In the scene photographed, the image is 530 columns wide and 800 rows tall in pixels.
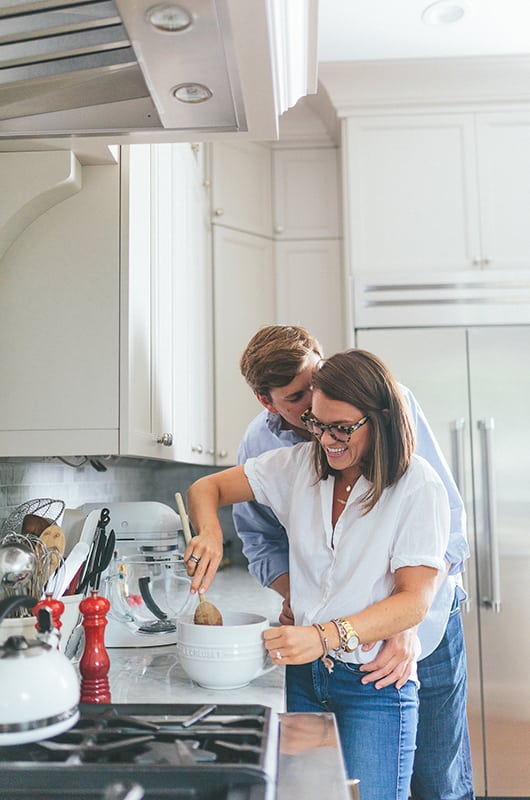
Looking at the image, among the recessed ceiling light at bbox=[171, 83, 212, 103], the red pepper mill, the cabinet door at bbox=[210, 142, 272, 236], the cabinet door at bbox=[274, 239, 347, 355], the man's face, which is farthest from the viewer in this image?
the cabinet door at bbox=[274, 239, 347, 355]

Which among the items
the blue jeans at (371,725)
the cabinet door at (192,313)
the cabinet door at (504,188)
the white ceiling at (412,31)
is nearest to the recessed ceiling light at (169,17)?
the blue jeans at (371,725)

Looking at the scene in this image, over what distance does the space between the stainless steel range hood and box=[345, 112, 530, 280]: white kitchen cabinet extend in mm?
1904

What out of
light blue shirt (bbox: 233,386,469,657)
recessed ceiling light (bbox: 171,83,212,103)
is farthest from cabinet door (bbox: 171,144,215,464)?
recessed ceiling light (bbox: 171,83,212,103)

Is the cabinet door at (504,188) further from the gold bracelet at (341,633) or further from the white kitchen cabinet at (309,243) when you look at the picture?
the gold bracelet at (341,633)

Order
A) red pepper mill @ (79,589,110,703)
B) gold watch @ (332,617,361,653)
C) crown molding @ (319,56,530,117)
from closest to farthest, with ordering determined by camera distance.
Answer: red pepper mill @ (79,589,110,703) → gold watch @ (332,617,361,653) → crown molding @ (319,56,530,117)

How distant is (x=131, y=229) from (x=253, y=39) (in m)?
0.74

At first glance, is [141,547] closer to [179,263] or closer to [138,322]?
[138,322]

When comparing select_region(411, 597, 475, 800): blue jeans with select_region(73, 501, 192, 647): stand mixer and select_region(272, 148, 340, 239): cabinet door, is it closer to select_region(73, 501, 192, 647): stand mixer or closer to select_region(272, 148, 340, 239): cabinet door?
select_region(73, 501, 192, 647): stand mixer

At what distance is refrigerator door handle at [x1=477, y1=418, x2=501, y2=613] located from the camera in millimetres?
2906

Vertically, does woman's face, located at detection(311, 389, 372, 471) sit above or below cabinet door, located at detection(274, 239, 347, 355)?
below

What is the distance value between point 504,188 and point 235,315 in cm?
117

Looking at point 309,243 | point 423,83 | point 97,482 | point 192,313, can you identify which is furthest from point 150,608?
point 423,83

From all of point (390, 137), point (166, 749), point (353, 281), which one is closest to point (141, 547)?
point (166, 749)

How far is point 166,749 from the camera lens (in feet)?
3.18
